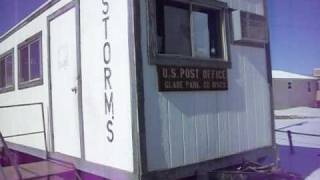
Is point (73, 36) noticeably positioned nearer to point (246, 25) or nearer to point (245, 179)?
point (246, 25)

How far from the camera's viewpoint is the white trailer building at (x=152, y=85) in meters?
4.05

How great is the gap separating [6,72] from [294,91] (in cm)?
594

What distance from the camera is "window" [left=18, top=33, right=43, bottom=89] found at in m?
6.19

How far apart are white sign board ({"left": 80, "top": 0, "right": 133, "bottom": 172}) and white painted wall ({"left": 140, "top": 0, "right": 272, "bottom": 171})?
21cm

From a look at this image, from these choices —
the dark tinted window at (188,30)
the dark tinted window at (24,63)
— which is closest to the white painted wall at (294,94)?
the dark tinted window at (188,30)

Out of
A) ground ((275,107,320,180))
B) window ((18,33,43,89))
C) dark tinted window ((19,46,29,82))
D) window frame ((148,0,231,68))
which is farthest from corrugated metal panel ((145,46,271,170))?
dark tinted window ((19,46,29,82))

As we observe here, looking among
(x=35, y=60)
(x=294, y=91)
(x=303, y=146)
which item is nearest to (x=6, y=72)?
(x=35, y=60)

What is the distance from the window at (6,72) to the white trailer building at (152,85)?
157 cm

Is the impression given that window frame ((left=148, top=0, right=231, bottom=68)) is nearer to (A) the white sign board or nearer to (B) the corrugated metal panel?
(B) the corrugated metal panel

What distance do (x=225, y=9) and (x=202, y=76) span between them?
97 centimetres

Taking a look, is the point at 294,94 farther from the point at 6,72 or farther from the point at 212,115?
the point at 6,72

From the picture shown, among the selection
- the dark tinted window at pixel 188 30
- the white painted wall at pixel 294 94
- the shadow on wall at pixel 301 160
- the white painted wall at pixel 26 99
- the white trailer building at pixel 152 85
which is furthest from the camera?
the white painted wall at pixel 294 94

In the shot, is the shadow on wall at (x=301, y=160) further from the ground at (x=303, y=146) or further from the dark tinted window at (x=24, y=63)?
the dark tinted window at (x=24, y=63)

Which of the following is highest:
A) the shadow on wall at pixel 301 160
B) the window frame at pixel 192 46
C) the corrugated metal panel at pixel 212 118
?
the window frame at pixel 192 46
